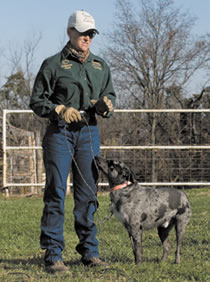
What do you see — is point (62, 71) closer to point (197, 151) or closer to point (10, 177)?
point (10, 177)

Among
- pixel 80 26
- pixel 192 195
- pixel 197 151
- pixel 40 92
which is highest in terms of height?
pixel 80 26

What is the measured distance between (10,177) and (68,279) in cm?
855

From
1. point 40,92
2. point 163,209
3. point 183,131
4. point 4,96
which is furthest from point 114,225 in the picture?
Result: point 4,96

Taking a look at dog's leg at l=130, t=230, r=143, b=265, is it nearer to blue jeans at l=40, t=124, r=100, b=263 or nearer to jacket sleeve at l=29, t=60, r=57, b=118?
blue jeans at l=40, t=124, r=100, b=263

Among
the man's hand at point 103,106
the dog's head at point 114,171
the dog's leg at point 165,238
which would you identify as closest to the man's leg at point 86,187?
the dog's head at point 114,171

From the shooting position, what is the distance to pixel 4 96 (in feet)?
96.0

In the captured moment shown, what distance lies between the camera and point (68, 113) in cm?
451

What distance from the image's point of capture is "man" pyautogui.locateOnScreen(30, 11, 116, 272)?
4.73 meters

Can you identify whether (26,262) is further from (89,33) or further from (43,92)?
(89,33)

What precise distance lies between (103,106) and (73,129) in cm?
36

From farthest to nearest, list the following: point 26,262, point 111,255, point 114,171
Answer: point 111,255 → point 26,262 → point 114,171

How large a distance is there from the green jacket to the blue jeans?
233 mm

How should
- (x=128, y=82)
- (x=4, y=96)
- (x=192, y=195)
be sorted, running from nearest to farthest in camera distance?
1. (x=192, y=195)
2. (x=128, y=82)
3. (x=4, y=96)

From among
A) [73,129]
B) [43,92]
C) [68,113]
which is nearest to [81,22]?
[43,92]
